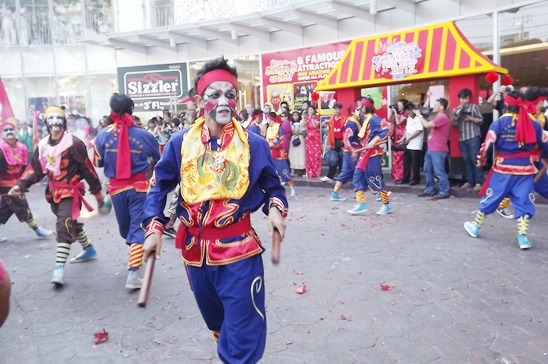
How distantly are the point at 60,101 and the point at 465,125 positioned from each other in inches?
707

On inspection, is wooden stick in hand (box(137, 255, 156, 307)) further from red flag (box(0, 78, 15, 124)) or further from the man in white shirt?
the man in white shirt

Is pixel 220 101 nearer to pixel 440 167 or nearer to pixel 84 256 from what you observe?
pixel 84 256

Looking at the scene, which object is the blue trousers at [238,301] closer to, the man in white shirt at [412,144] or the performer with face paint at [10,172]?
the performer with face paint at [10,172]

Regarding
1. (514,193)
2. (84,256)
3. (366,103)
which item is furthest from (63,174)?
(514,193)

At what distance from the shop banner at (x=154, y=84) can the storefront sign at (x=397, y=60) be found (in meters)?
8.49

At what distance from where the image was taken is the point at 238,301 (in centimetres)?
267

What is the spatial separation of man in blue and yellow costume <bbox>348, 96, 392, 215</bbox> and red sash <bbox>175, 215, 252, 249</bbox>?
553cm

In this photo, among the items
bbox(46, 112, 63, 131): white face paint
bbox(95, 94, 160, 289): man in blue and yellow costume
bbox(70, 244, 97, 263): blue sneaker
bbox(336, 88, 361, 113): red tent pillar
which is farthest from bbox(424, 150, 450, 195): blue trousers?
bbox(46, 112, 63, 131): white face paint

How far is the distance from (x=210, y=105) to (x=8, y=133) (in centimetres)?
579

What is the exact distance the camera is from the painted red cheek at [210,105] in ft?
9.60

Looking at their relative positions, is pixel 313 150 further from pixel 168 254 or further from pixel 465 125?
pixel 168 254

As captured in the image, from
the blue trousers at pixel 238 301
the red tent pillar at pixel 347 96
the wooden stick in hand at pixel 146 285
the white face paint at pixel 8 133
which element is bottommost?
the blue trousers at pixel 238 301

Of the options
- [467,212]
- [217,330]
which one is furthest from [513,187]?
A: [217,330]

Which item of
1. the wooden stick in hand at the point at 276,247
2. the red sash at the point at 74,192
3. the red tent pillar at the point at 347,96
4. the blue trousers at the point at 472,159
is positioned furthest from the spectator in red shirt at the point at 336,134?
the wooden stick in hand at the point at 276,247
